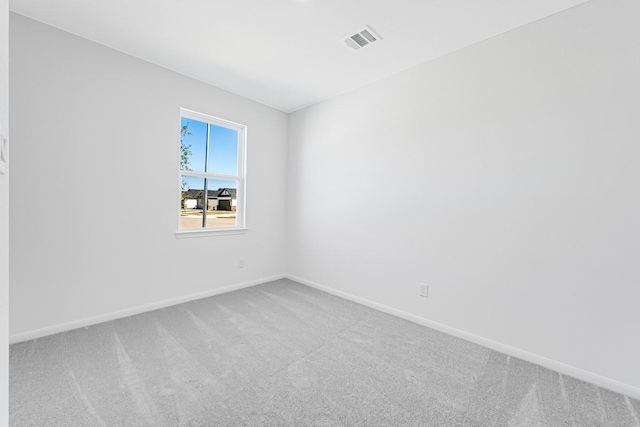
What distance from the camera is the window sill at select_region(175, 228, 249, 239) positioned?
10.1 feet

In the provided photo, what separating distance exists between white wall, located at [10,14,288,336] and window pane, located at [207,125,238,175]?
256mm

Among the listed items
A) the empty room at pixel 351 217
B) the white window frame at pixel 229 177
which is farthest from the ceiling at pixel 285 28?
the white window frame at pixel 229 177

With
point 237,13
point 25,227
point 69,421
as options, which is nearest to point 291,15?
point 237,13

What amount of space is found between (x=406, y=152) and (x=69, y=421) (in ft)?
10.3

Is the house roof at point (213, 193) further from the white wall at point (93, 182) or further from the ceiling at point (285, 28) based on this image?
the ceiling at point (285, 28)

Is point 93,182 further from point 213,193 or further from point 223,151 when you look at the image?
point 223,151

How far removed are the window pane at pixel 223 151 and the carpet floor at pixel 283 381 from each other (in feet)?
6.22

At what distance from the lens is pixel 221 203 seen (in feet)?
11.7

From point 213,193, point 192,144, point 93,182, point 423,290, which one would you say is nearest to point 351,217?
point 423,290

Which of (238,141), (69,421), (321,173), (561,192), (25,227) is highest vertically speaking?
(238,141)

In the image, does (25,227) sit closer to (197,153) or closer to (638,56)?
(197,153)

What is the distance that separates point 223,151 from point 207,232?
1086mm

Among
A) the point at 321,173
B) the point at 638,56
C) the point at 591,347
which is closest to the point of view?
the point at 638,56

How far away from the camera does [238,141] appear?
3.71m
